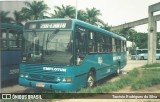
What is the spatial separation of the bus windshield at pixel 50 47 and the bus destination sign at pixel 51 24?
0.19m

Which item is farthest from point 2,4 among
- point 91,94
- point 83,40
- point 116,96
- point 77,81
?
point 116,96

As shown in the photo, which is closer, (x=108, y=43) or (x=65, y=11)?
(x=108, y=43)

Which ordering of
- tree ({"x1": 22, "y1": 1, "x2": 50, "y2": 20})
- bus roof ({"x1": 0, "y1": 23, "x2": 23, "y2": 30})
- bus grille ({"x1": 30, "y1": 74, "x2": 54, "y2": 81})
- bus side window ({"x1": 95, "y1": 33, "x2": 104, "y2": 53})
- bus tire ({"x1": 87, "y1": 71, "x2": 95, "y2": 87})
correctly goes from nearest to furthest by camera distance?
1. bus grille ({"x1": 30, "y1": 74, "x2": 54, "y2": 81})
2. bus tire ({"x1": 87, "y1": 71, "x2": 95, "y2": 87})
3. bus roof ({"x1": 0, "y1": 23, "x2": 23, "y2": 30})
4. bus side window ({"x1": 95, "y1": 33, "x2": 104, "y2": 53})
5. tree ({"x1": 22, "y1": 1, "x2": 50, "y2": 20})

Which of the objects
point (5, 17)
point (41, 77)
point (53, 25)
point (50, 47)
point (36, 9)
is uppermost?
point (36, 9)

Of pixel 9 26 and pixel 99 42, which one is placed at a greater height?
pixel 9 26

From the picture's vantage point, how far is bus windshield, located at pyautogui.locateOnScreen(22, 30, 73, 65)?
920 cm

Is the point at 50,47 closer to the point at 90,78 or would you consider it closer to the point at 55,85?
the point at 55,85

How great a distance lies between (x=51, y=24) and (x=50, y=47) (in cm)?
88

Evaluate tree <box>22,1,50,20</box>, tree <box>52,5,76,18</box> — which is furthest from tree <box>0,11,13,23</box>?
tree <box>52,5,76,18</box>

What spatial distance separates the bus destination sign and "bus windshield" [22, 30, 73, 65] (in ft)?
0.64

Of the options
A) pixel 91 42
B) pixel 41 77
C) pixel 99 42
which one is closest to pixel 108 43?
pixel 99 42

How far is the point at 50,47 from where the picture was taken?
Answer: 365 inches

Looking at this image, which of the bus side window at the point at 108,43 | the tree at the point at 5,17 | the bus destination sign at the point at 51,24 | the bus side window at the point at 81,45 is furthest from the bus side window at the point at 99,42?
the tree at the point at 5,17

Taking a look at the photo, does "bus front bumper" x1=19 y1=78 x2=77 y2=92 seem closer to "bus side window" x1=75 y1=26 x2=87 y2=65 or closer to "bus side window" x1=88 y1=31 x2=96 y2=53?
"bus side window" x1=75 y1=26 x2=87 y2=65
